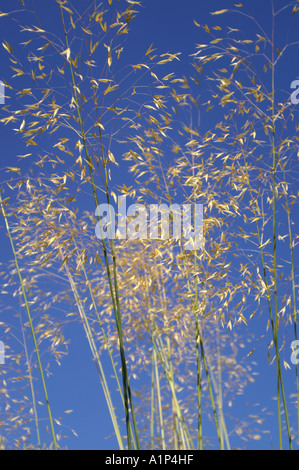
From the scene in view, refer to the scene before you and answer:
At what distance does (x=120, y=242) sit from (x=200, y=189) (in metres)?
0.61

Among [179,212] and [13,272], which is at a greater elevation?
[179,212]

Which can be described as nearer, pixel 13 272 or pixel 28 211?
pixel 28 211

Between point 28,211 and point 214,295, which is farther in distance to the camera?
point 28,211

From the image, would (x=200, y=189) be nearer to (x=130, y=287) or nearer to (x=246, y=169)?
(x=246, y=169)

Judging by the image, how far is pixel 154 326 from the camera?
12.2ft

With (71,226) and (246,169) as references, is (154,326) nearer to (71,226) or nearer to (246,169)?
(71,226)
